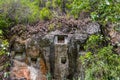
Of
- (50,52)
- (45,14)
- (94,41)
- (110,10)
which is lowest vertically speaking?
(50,52)

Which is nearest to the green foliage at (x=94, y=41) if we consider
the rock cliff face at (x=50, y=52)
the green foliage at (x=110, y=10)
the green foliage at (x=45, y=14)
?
the green foliage at (x=110, y=10)

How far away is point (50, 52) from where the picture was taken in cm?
927

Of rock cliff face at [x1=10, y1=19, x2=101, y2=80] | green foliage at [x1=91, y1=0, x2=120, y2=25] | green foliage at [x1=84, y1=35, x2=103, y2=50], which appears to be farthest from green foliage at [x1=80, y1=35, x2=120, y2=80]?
rock cliff face at [x1=10, y1=19, x2=101, y2=80]

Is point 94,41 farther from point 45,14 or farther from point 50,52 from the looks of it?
point 45,14

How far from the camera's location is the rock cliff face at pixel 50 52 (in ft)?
29.9

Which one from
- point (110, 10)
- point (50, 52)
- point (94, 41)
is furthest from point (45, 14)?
point (110, 10)

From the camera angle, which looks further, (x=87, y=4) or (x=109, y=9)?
(x=87, y=4)

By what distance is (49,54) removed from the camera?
30.4ft

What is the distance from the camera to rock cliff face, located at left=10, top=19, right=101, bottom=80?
9.12m

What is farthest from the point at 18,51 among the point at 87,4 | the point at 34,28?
the point at 87,4

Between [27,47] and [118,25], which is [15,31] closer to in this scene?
[27,47]

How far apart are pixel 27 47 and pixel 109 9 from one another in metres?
5.52

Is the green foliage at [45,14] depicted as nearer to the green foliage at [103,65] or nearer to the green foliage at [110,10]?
the green foliage at [103,65]

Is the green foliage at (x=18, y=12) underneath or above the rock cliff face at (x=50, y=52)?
above
